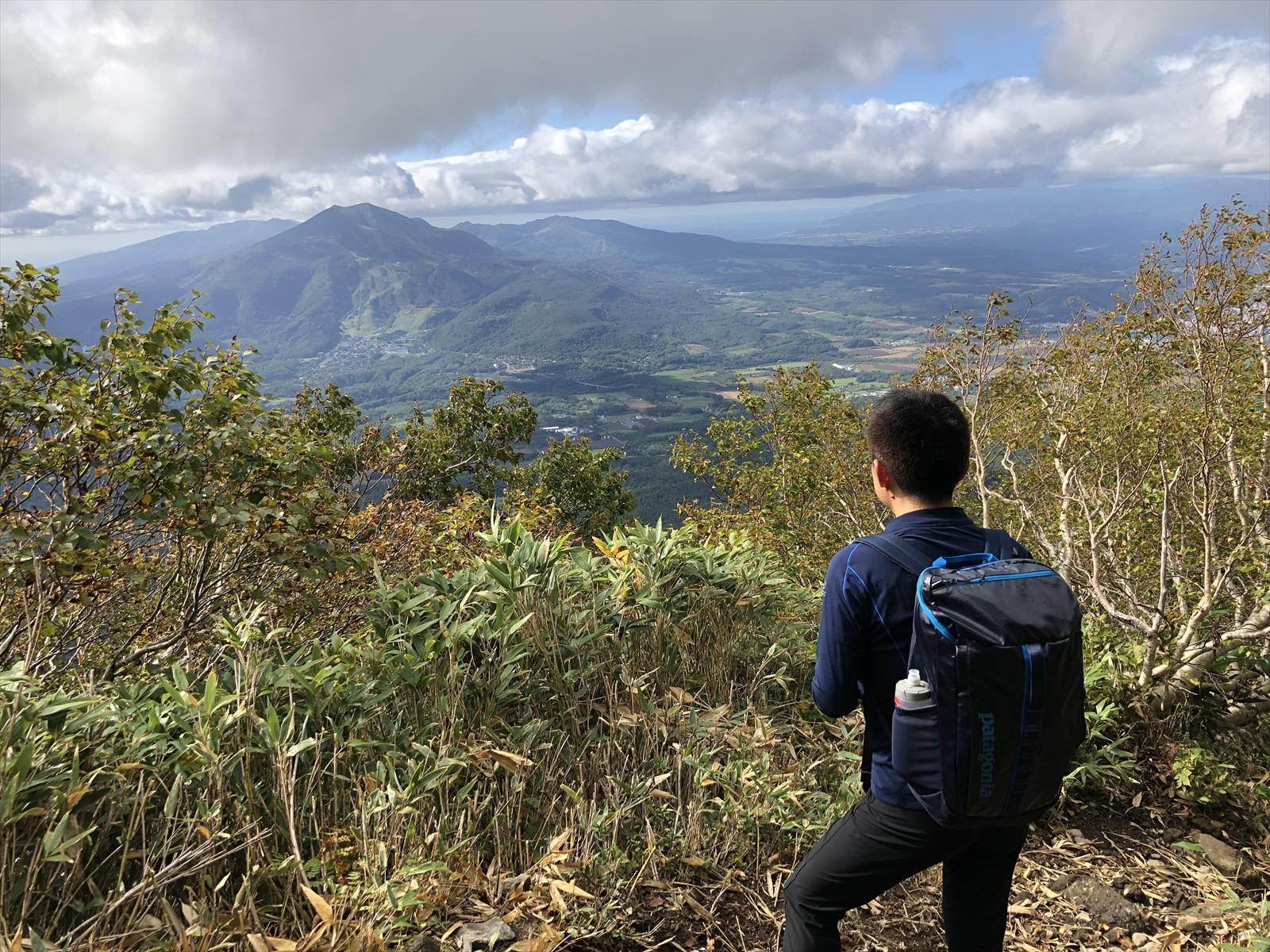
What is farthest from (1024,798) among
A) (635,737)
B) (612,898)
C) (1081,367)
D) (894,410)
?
(1081,367)

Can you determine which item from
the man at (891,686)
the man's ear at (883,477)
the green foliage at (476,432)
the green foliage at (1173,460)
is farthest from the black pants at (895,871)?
the green foliage at (476,432)

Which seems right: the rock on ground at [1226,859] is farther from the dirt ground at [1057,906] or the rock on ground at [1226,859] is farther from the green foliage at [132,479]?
the green foliage at [132,479]

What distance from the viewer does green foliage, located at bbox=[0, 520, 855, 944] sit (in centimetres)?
204

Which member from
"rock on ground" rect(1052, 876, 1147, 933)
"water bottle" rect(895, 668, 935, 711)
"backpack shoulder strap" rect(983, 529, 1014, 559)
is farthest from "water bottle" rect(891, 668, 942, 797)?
"rock on ground" rect(1052, 876, 1147, 933)

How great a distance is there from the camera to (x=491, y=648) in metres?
2.98

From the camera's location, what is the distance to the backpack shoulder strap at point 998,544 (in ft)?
6.27

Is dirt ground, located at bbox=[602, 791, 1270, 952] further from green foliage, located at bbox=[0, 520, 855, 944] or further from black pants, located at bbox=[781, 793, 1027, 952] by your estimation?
black pants, located at bbox=[781, 793, 1027, 952]

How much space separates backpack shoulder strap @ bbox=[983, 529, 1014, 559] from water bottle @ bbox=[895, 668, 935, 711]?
1.31 feet

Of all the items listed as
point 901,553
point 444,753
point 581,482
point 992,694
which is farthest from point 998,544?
point 581,482

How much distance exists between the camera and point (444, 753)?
2541 mm

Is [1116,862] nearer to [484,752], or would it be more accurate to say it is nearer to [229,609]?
[484,752]

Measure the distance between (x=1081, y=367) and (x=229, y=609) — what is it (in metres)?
6.45

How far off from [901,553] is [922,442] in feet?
0.97

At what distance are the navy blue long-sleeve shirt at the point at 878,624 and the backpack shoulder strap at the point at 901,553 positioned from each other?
1cm
